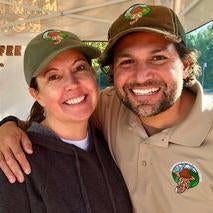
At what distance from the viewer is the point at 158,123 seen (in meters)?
1.94

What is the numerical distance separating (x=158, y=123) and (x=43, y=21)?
2.88 metres

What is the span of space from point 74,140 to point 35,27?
309cm

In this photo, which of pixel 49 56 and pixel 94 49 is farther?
pixel 94 49

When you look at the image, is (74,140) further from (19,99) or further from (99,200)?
(19,99)

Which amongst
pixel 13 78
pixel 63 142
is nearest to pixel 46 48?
pixel 63 142

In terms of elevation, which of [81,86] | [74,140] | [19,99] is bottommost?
[19,99]

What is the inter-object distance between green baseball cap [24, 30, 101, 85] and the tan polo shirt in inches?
20.9

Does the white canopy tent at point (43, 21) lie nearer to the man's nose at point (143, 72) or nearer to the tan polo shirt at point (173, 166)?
the man's nose at point (143, 72)

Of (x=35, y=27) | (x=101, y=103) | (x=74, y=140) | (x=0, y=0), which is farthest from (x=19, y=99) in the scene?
(x=74, y=140)

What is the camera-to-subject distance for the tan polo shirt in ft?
5.62

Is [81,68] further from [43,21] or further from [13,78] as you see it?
[13,78]

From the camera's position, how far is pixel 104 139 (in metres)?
2.00

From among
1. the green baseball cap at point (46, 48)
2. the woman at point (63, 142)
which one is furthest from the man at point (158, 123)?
the green baseball cap at point (46, 48)

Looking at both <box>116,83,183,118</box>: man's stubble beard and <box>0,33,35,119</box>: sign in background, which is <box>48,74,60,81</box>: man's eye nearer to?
<box>116,83,183,118</box>: man's stubble beard
